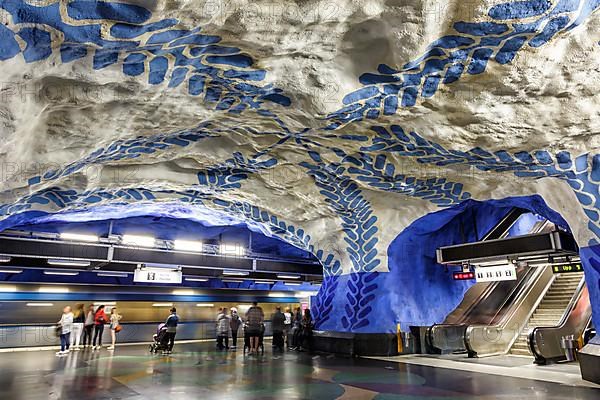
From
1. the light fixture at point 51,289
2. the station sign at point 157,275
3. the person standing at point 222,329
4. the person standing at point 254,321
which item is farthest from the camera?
the light fixture at point 51,289

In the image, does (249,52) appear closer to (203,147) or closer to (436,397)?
(203,147)

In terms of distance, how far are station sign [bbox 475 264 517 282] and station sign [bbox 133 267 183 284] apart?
377 inches

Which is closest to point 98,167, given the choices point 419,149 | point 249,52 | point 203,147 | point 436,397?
point 203,147

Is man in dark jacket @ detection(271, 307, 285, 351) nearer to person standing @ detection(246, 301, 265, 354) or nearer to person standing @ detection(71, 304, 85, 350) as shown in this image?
person standing @ detection(246, 301, 265, 354)

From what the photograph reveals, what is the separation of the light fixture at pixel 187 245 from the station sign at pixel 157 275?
0.91m

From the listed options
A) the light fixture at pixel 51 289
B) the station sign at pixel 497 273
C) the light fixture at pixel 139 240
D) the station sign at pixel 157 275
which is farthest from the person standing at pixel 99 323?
the station sign at pixel 497 273

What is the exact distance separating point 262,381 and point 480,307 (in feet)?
24.8

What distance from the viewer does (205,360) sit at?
986cm

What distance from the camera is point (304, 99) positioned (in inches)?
219

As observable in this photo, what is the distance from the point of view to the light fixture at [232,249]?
49.6 feet

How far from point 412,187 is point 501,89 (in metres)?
4.02

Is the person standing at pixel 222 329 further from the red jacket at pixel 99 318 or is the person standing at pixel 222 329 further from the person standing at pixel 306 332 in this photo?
the red jacket at pixel 99 318

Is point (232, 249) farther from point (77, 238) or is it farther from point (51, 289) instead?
point (51, 289)

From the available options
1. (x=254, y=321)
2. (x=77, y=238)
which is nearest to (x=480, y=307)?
(x=254, y=321)
